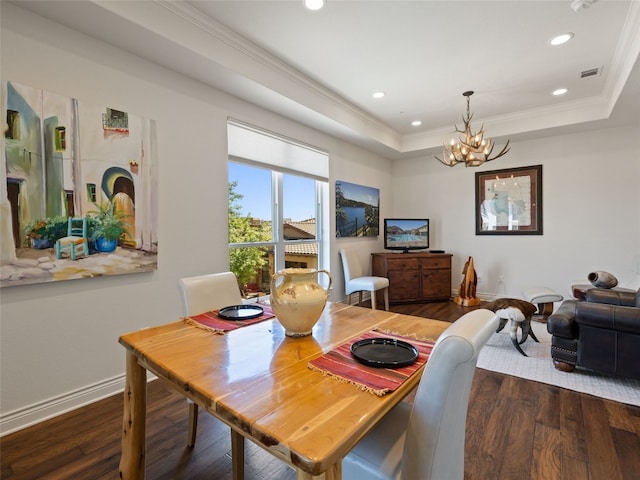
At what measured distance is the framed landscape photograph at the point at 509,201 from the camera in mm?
4621

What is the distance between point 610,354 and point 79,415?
12.1ft

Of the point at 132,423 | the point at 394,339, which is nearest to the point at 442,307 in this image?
the point at 394,339

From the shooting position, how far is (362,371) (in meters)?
1.02

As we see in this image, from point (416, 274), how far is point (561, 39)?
320cm

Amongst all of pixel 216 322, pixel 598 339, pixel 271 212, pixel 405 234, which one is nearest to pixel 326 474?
pixel 216 322

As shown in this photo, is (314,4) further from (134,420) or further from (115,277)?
(134,420)

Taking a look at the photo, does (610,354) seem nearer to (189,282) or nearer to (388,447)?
(388,447)

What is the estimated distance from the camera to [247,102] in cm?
317

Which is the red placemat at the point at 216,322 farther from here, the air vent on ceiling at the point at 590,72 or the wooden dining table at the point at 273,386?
the air vent on ceiling at the point at 590,72

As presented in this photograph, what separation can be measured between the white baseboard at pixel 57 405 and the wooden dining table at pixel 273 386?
105cm

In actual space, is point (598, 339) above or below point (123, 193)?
below

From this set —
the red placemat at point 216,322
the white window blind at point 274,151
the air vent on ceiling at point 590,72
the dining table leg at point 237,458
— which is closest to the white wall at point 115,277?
the white window blind at point 274,151

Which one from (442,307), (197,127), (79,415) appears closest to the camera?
(79,415)

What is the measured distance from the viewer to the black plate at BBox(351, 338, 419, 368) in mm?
Answer: 1055
